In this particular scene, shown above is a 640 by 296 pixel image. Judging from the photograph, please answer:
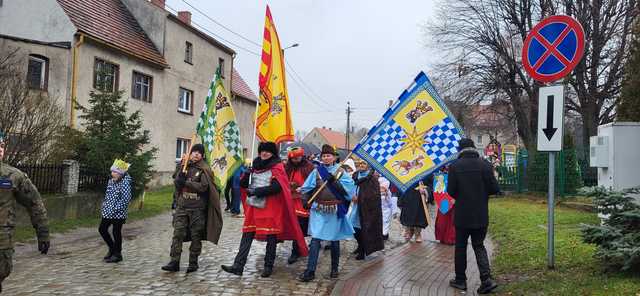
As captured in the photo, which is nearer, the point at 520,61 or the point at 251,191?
the point at 251,191

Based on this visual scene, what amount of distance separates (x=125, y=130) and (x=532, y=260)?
11.1m

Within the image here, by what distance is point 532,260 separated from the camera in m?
7.42

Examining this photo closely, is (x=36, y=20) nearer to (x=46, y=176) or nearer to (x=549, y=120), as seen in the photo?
(x=46, y=176)

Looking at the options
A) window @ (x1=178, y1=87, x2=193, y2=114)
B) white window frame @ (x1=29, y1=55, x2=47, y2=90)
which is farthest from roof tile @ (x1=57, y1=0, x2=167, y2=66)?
window @ (x1=178, y1=87, x2=193, y2=114)

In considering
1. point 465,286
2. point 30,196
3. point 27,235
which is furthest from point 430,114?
point 27,235

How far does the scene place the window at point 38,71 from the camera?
18.1 metres

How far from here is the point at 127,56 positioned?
74.3 feet

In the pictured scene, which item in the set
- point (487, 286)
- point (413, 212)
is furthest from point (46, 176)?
point (487, 286)

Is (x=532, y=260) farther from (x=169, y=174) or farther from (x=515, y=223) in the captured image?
(x=169, y=174)

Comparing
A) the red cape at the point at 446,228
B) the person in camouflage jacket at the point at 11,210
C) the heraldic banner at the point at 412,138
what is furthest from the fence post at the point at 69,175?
the person in camouflage jacket at the point at 11,210

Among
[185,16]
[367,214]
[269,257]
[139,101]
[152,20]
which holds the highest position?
[185,16]

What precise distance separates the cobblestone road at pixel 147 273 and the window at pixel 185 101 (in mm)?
17177

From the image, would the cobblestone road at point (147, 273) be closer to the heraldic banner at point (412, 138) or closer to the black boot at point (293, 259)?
the black boot at point (293, 259)

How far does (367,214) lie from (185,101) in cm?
2095
